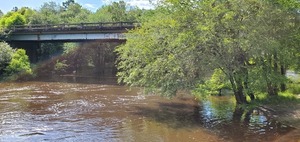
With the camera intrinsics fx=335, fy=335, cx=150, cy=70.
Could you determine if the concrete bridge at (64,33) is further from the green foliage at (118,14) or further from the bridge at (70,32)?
the green foliage at (118,14)

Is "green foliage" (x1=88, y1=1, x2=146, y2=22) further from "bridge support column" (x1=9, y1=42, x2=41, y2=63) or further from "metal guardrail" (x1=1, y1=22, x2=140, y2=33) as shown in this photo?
"metal guardrail" (x1=1, y1=22, x2=140, y2=33)

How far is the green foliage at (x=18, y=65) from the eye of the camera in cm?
4028

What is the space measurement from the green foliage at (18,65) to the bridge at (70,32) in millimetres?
4812

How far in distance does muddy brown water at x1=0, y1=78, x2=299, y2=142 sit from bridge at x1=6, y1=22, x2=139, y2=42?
1524 cm

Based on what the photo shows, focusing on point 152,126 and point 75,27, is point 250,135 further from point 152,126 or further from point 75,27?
point 75,27

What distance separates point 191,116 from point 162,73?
3.15 meters

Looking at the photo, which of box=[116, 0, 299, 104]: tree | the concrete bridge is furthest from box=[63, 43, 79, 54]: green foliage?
box=[116, 0, 299, 104]: tree

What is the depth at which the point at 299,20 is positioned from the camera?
20.4m

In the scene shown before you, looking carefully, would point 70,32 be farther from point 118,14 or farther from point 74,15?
point 74,15

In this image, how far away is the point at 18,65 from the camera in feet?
135

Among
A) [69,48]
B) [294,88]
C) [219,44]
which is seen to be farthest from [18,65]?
[294,88]

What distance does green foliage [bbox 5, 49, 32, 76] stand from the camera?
4028 cm

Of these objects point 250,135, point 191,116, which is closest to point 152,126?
point 191,116

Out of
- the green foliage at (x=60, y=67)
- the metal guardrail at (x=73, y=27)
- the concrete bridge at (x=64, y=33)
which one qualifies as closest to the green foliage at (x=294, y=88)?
the concrete bridge at (x=64, y=33)
